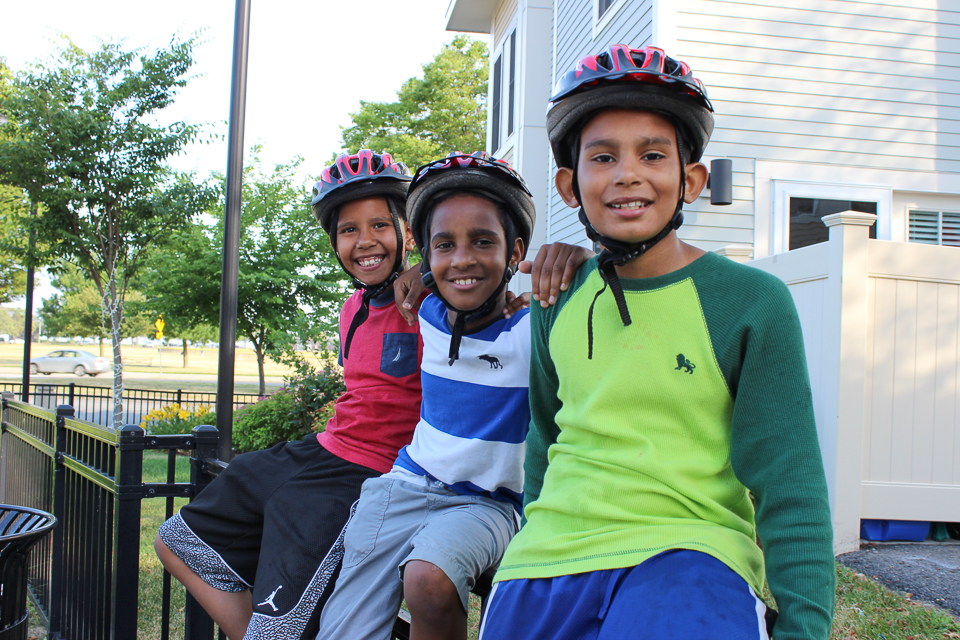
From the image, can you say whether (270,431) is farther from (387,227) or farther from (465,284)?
(465,284)

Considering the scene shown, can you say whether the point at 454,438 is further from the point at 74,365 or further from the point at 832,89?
the point at 74,365

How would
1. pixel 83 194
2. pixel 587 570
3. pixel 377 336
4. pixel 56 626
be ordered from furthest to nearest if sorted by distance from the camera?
1. pixel 83 194
2. pixel 56 626
3. pixel 377 336
4. pixel 587 570

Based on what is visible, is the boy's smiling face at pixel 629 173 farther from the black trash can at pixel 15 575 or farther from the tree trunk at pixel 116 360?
the tree trunk at pixel 116 360

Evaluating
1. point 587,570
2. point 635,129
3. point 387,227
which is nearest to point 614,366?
point 587,570

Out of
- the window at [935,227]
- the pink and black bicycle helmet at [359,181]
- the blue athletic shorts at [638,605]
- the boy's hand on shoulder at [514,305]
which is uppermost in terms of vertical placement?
the window at [935,227]

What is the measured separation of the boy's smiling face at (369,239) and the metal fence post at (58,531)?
2.51 m

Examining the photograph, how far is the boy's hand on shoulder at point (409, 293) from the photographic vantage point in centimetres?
275

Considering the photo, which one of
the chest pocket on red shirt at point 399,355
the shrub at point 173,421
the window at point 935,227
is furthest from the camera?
the shrub at point 173,421

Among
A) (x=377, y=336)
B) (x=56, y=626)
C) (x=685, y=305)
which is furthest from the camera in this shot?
(x=56, y=626)

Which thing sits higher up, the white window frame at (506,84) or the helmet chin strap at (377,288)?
the white window frame at (506,84)

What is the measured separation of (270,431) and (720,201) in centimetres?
597

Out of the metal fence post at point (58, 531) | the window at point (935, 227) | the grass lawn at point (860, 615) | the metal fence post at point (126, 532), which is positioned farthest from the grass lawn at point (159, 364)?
the metal fence post at point (126, 532)

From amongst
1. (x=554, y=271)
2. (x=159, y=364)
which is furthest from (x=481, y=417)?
(x=159, y=364)

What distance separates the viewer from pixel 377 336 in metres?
2.91
